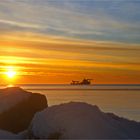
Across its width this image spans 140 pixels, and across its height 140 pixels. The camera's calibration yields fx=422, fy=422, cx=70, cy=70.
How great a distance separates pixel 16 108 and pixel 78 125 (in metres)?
7.27

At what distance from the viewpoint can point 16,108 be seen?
2012 centimetres

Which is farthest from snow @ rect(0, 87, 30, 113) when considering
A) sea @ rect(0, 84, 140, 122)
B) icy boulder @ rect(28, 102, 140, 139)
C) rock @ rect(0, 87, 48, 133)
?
sea @ rect(0, 84, 140, 122)

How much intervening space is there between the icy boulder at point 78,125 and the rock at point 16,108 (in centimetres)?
510

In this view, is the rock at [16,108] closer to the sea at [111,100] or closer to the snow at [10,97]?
the snow at [10,97]

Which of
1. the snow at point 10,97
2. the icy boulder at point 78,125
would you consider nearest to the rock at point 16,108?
the snow at point 10,97

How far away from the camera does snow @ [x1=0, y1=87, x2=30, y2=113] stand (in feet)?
65.1

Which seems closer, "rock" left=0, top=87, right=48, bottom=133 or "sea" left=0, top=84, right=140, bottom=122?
"rock" left=0, top=87, right=48, bottom=133

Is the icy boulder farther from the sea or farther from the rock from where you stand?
the sea

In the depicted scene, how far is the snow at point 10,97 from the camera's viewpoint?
19.8 meters

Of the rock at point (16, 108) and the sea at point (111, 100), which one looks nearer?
the rock at point (16, 108)

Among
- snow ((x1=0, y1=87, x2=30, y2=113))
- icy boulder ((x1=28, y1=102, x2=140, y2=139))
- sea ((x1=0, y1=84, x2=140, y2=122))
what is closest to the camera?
icy boulder ((x1=28, y1=102, x2=140, y2=139))

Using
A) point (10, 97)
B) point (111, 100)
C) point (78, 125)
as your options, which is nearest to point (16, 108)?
point (10, 97)

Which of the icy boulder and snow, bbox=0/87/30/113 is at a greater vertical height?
snow, bbox=0/87/30/113

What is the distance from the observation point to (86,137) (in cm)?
1292
